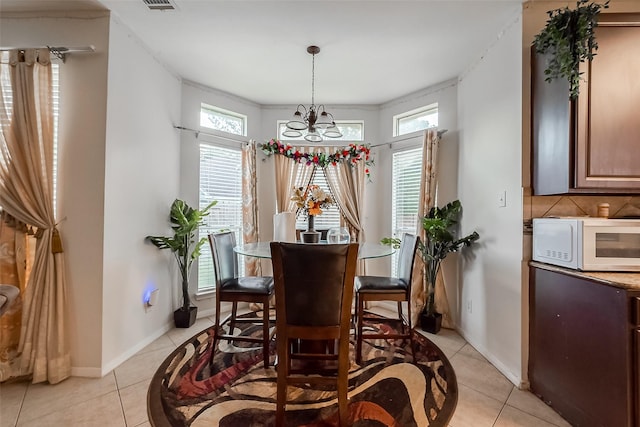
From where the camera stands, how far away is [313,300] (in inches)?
61.7

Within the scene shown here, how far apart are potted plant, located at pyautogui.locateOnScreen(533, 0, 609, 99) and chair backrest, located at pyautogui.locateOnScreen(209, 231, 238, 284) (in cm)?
269

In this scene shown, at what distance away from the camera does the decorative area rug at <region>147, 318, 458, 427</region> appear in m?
1.63

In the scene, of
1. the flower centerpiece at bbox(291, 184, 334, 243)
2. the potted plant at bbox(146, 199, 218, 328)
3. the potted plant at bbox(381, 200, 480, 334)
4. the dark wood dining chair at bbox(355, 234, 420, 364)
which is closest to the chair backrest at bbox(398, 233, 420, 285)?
the dark wood dining chair at bbox(355, 234, 420, 364)

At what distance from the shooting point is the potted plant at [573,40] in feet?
5.17

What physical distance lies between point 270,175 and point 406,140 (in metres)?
1.87

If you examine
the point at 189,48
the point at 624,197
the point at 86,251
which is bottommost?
the point at 86,251

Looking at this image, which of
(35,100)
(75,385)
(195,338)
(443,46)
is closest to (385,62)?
(443,46)

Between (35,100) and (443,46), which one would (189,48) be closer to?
(35,100)

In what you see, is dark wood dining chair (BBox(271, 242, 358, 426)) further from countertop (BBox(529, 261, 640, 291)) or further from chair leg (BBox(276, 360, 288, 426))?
countertop (BBox(529, 261, 640, 291))

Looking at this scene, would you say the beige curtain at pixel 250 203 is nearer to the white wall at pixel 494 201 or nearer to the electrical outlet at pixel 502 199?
the white wall at pixel 494 201

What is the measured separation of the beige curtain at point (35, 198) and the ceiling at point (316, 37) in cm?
39

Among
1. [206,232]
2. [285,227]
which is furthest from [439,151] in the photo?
[206,232]

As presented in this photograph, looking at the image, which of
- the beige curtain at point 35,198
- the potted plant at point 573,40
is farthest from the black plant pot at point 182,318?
the potted plant at point 573,40

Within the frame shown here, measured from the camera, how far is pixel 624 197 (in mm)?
1921
